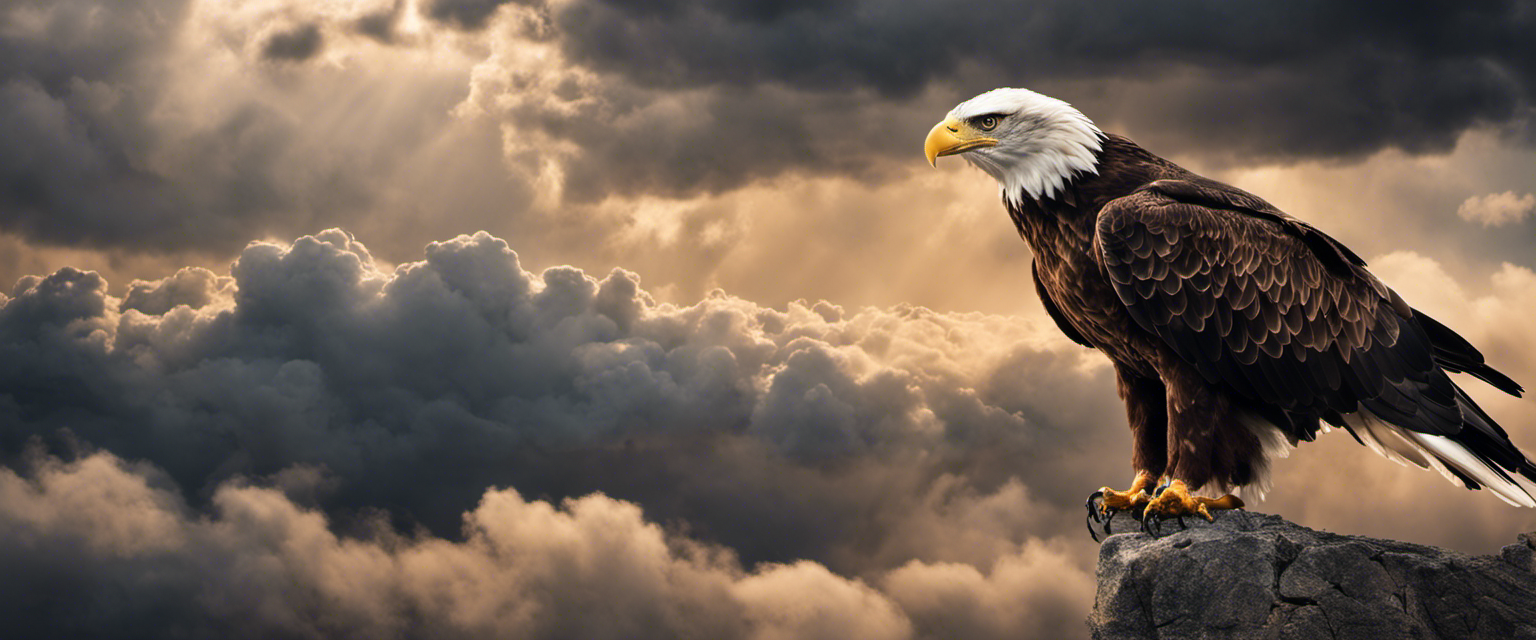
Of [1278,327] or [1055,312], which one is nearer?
[1278,327]

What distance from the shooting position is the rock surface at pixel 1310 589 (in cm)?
734

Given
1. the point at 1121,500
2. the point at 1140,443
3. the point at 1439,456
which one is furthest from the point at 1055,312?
the point at 1439,456

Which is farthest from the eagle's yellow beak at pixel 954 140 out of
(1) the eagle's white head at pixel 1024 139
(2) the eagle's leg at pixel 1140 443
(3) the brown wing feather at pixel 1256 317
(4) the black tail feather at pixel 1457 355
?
(4) the black tail feather at pixel 1457 355

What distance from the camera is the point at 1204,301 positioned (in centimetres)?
915

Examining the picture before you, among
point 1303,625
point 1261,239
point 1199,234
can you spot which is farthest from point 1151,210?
point 1303,625

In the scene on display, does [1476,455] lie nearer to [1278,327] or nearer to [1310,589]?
[1278,327]

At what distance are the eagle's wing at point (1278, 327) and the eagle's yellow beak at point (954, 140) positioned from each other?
4.80 ft

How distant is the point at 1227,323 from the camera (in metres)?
9.15

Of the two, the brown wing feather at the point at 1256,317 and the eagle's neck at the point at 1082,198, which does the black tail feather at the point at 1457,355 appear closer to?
the brown wing feather at the point at 1256,317

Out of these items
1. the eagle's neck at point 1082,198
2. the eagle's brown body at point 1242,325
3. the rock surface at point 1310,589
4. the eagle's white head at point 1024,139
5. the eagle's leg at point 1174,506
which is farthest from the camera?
the eagle's white head at point 1024,139

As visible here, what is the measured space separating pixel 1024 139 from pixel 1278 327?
2943mm

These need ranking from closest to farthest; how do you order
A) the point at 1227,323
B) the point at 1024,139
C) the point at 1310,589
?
1. the point at 1310,589
2. the point at 1227,323
3. the point at 1024,139

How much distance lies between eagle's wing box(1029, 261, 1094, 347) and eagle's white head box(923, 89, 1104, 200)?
1.26 metres

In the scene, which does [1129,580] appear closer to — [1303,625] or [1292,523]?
[1303,625]
